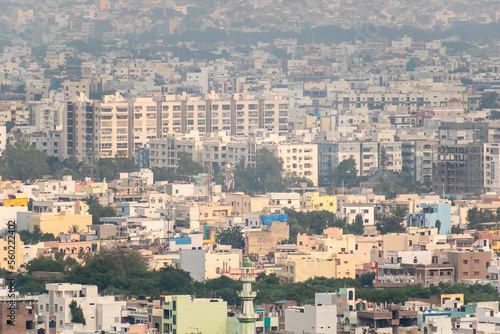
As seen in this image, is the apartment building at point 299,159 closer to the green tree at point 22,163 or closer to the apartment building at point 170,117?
the green tree at point 22,163

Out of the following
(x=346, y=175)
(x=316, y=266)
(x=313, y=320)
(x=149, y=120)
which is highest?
(x=149, y=120)

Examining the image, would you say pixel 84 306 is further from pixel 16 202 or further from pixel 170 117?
pixel 170 117

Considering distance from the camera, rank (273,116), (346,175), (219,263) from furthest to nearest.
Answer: (273,116), (346,175), (219,263)

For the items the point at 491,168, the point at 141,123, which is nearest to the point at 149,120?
the point at 141,123

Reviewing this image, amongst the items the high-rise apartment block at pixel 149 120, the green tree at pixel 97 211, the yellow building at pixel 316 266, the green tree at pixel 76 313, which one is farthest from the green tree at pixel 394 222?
the high-rise apartment block at pixel 149 120

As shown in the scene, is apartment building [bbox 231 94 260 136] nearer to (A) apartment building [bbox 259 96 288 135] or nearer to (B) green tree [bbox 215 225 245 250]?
(A) apartment building [bbox 259 96 288 135]

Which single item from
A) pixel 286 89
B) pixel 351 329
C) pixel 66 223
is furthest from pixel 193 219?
pixel 286 89
